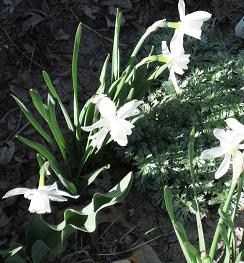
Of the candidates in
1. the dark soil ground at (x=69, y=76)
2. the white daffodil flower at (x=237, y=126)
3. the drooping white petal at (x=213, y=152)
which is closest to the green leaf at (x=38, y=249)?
the dark soil ground at (x=69, y=76)

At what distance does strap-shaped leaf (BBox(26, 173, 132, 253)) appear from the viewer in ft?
5.88

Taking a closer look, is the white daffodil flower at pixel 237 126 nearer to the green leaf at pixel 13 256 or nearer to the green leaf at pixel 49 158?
the green leaf at pixel 49 158

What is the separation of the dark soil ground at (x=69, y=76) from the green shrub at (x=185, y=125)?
0.17m

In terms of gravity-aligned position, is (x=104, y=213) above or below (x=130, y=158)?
below

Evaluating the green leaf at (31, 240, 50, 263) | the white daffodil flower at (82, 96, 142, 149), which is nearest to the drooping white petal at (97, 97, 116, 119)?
the white daffodil flower at (82, 96, 142, 149)

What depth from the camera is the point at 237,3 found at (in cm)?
326

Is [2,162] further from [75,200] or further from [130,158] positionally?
[130,158]

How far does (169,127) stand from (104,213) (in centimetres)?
52

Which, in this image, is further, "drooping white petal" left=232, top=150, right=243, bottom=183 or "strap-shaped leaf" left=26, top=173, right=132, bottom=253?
"strap-shaped leaf" left=26, top=173, right=132, bottom=253

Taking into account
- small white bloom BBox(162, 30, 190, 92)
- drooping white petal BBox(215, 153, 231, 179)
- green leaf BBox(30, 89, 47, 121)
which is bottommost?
drooping white petal BBox(215, 153, 231, 179)

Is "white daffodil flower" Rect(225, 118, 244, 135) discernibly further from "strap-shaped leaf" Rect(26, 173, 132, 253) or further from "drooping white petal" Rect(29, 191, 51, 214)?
"drooping white petal" Rect(29, 191, 51, 214)

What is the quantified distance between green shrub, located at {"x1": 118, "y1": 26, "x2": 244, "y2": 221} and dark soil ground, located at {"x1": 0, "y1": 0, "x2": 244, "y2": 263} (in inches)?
6.6

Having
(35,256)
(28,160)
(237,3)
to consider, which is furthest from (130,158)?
(237,3)

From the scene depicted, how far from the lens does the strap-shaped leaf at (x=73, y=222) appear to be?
1.79m
